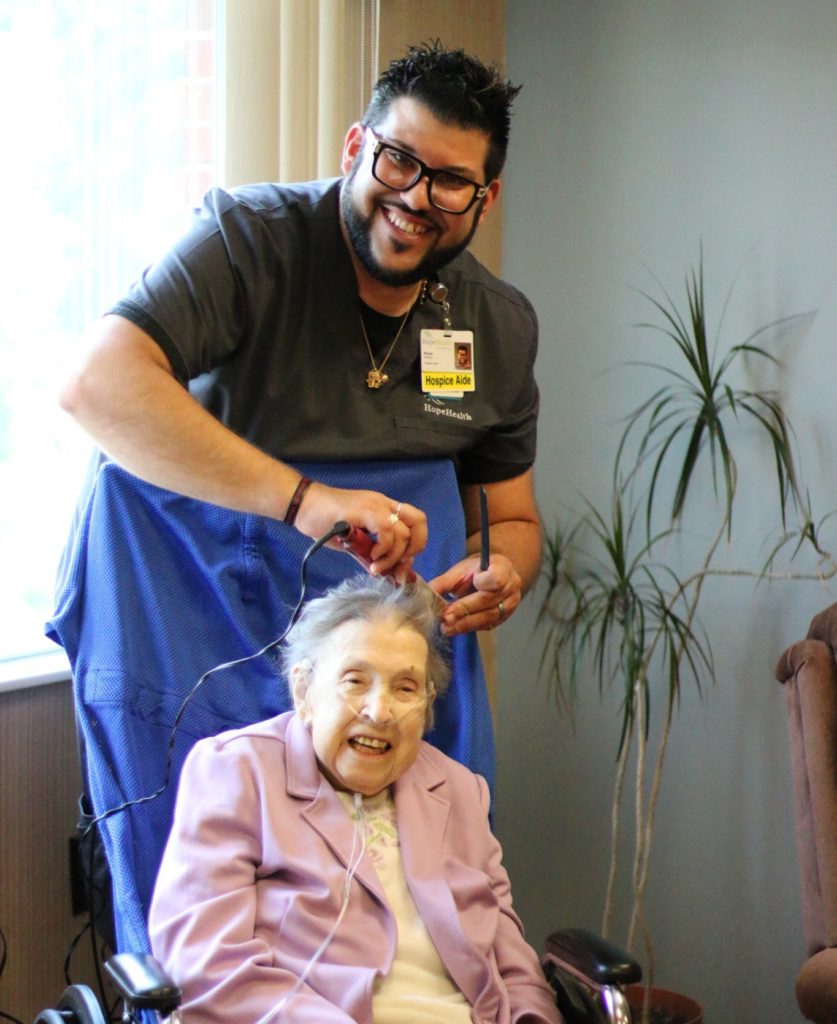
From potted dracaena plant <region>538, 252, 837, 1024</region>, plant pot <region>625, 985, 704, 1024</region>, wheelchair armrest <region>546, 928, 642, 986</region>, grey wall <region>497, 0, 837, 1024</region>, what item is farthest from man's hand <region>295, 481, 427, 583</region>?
plant pot <region>625, 985, 704, 1024</region>

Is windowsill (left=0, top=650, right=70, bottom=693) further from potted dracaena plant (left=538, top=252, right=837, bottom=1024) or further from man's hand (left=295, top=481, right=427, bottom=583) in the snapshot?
potted dracaena plant (left=538, top=252, right=837, bottom=1024)

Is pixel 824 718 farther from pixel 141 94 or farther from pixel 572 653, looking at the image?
pixel 141 94

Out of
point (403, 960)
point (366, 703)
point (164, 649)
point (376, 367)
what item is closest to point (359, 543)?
point (366, 703)

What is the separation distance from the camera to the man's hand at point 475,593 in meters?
2.07

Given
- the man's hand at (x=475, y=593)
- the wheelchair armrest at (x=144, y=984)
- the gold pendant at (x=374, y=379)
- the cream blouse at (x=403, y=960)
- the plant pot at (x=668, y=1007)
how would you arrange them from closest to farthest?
the wheelchair armrest at (x=144, y=984) < the cream blouse at (x=403, y=960) < the man's hand at (x=475, y=593) < the gold pendant at (x=374, y=379) < the plant pot at (x=668, y=1007)

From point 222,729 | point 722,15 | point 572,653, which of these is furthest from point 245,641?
point 722,15

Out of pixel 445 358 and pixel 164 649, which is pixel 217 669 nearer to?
pixel 164 649

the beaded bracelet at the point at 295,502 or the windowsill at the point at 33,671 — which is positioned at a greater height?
the beaded bracelet at the point at 295,502

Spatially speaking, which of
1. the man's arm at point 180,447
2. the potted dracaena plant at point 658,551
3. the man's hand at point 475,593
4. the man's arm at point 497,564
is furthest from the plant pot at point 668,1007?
the man's arm at point 180,447

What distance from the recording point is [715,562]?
326cm

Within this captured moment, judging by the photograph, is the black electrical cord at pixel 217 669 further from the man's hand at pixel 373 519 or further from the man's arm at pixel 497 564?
the man's arm at pixel 497 564

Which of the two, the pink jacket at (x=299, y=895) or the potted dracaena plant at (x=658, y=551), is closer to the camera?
the pink jacket at (x=299, y=895)

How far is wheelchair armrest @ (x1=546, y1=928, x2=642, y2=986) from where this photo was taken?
1726 millimetres

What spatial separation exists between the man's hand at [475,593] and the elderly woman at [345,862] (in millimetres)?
67
